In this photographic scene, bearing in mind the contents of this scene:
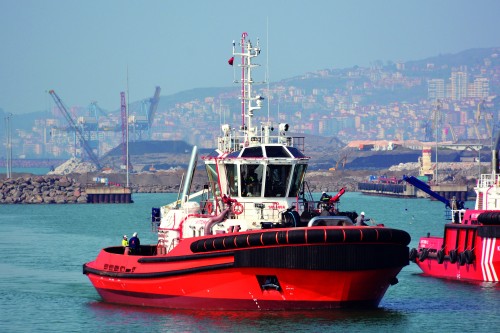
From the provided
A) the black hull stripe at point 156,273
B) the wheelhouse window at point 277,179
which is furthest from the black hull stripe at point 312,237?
the wheelhouse window at point 277,179

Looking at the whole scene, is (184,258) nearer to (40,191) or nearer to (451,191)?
(40,191)

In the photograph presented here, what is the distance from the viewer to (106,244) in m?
65.4

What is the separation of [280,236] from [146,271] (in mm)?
5415

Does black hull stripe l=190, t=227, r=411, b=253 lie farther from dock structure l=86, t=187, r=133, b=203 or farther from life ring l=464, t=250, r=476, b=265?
dock structure l=86, t=187, r=133, b=203

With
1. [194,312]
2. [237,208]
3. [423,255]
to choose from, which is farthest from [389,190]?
[194,312]

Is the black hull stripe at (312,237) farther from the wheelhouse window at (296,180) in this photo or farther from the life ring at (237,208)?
the wheelhouse window at (296,180)

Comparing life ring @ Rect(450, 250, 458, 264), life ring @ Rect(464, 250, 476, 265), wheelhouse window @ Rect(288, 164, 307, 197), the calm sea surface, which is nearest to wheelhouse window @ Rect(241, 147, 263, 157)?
wheelhouse window @ Rect(288, 164, 307, 197)

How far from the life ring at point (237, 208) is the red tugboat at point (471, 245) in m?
11.5

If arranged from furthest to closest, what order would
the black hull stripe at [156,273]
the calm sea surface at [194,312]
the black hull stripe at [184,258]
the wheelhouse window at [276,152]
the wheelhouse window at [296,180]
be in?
the wheelhouse window at [296,180] < the wheelhouse window at [276,152] < the black hull stripe at [156,273] < the black hull stripe at [184,258] < the calm sea surface at [194,312]

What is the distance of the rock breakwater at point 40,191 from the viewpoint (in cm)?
14850

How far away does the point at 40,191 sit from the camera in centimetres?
15262

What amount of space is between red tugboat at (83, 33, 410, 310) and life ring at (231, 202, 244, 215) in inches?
1.1

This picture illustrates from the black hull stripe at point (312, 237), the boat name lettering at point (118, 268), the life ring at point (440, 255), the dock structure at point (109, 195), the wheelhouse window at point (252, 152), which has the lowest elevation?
the dock structure at point (109, 195)

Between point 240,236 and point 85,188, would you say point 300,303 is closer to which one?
point 240,236
